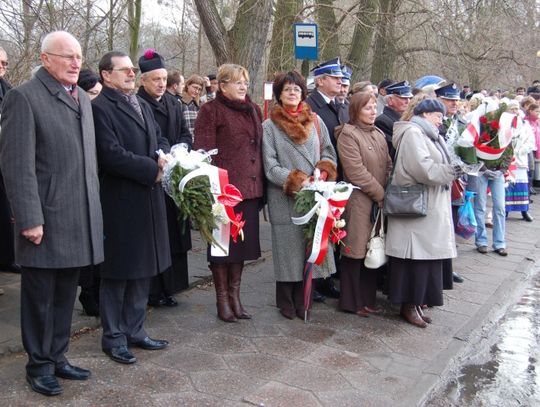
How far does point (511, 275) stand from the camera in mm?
7391

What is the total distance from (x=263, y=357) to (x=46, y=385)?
1.51 meters

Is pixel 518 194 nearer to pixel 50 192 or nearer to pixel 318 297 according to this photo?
pixel 318 297

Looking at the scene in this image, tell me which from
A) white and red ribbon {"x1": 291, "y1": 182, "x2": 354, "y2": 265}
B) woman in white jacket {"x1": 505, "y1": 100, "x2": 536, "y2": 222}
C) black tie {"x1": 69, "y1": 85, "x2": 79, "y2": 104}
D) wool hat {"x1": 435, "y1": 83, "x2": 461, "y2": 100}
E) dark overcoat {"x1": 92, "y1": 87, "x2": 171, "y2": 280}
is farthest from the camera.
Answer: woman in white jacket {"x1": 505, "y1": 100, "x2": 536, "y2": 222}

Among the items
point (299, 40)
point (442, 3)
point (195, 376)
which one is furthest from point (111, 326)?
point (442, 3)

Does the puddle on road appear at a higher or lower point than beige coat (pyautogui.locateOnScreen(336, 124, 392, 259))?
lower

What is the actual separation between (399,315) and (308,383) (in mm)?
1816

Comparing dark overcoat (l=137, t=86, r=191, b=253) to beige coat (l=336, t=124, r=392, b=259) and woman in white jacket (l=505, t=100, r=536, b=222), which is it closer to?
beige coat (l=336, t=124, r=392, b=259)

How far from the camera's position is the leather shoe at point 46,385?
370cm

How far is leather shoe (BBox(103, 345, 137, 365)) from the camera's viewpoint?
13.9 feet

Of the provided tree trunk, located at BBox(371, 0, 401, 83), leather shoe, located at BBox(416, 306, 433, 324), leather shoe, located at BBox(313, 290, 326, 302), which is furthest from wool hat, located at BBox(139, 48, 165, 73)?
tree trunk, located at BBox(371, 0, 401, 83)

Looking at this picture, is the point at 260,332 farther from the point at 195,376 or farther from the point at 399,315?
the point at 399,315

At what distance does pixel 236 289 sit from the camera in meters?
5.27

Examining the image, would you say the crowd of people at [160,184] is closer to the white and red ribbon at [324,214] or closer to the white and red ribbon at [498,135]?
the white and red ribbon at [498,135]

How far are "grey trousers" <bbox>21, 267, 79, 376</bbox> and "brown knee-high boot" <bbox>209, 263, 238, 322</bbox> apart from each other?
150 cm
